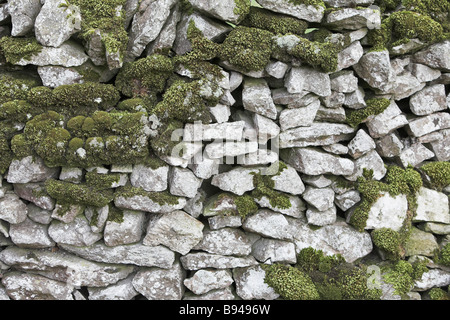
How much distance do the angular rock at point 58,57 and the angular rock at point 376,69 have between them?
477cm

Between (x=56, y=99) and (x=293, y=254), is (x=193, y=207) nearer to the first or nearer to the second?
(x=293, y=254)

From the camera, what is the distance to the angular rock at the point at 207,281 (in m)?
6.74

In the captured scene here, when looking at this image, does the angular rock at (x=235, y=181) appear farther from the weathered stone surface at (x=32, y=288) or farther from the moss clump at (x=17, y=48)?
the moss clump at (x=17, y=48)

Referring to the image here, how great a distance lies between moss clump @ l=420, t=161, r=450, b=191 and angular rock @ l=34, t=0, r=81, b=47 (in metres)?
6.79

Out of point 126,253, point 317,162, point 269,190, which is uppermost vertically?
point 317,162

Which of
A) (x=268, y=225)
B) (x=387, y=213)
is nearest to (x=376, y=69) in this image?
(x=387, y=213)

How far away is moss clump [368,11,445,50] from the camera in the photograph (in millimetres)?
6977

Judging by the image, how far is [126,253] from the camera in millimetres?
6629

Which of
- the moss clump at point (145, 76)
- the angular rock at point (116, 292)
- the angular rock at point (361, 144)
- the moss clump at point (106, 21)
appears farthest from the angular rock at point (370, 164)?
the moss clump at point (106, 21)

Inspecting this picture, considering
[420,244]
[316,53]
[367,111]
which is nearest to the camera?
[316,53]

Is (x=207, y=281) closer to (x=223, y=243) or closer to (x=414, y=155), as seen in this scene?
(x=223, y=243)

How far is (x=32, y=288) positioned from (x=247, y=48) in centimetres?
541

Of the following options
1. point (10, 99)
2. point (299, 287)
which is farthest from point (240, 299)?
point (10, 99)

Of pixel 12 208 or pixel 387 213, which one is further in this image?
pixel 387 213
